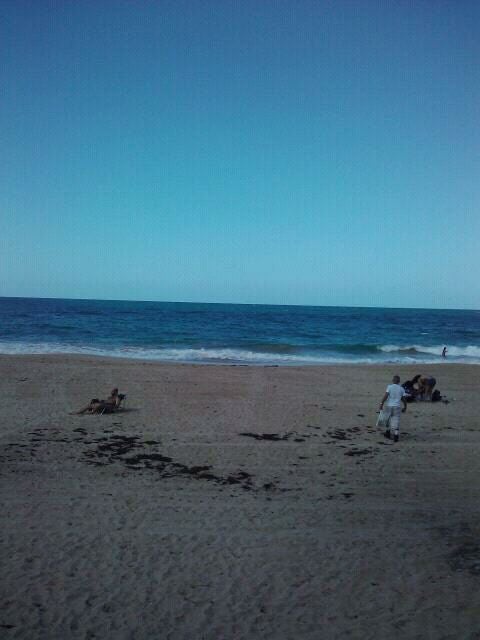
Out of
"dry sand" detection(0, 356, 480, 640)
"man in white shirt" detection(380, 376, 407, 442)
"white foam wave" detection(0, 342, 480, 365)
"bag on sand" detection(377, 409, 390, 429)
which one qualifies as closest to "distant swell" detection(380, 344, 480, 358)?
"white foam wave" detection(0, 342, 480, 365)

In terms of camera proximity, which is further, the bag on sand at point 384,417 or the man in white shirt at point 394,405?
the bag on sand at point 384,417

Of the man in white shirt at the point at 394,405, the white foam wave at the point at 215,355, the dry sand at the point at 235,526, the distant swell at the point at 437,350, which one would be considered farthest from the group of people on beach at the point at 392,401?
the distant swell at the point at 437,350

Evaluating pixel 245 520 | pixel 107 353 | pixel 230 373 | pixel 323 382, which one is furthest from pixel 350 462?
pixel 107 353

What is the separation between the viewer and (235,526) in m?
6.43

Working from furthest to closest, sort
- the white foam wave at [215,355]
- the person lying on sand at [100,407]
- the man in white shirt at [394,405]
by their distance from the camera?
1. the white foam wave at [215,355]
2. the person lying on sand at [100,407]
3. the man in white shirt at [394,405]

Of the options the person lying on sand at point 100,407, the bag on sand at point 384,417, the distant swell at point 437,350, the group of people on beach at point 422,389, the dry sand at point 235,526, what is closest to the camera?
the dry sand at point 235,526

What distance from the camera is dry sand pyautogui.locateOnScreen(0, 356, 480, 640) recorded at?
4621mm

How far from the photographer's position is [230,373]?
21.2 metres

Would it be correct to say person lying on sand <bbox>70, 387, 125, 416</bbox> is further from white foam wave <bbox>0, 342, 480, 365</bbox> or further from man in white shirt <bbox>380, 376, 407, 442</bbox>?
white foam wave <bbox>0, 342, 480, 365</bbox>

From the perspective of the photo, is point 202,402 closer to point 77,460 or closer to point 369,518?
point 77,460

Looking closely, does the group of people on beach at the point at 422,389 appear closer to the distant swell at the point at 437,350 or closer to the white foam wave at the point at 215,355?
the white foam wave at the point at 215,355

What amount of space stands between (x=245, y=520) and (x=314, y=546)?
3.49 ft

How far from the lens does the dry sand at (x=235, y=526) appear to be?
462 cm

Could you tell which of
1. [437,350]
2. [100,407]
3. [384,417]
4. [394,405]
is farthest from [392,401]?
[437,350]
